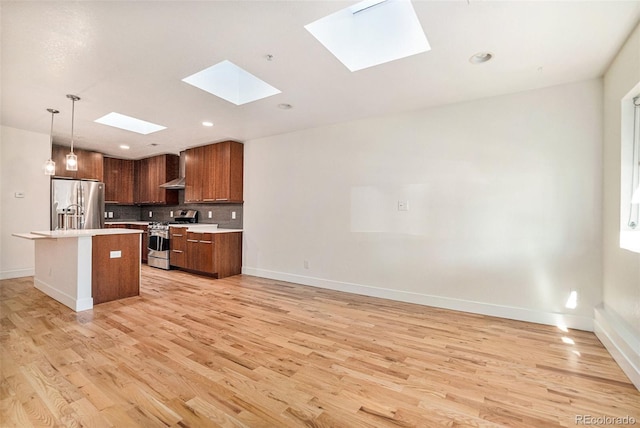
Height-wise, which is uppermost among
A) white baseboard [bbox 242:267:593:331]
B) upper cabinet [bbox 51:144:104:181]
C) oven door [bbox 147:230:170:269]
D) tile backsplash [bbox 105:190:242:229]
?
upper cabinet [bbox 51:144:104:181]

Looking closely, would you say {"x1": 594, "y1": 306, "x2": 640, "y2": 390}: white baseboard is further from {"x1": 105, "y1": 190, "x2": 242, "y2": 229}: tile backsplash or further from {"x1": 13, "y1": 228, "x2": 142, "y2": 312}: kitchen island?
{"x1": 105, "y1": 190, "x2": 242, "y2": 229}: tile backsplash

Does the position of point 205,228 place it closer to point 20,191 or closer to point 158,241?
point 158,241

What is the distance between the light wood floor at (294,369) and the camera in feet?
5.12

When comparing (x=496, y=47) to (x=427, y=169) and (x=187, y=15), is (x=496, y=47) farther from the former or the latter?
(x=187, y=15)

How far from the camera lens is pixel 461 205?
3291 millimetres

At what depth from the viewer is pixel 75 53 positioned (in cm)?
235

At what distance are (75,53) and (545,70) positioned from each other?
4115 millimetres

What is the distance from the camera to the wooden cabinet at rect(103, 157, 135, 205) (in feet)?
21.5

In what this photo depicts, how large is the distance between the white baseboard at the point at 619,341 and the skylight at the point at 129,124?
570cm

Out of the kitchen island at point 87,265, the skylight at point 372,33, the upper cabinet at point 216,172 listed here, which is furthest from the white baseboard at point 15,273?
the skylight at point 372,33

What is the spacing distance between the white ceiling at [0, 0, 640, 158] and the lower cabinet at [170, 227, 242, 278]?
213cm

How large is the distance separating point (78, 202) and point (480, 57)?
690 centimetres

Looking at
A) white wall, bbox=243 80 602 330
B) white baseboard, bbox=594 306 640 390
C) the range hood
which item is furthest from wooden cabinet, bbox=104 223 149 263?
white baseboard, bbox=594 306 640 390

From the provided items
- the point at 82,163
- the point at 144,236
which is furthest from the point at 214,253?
the point at 82,163
